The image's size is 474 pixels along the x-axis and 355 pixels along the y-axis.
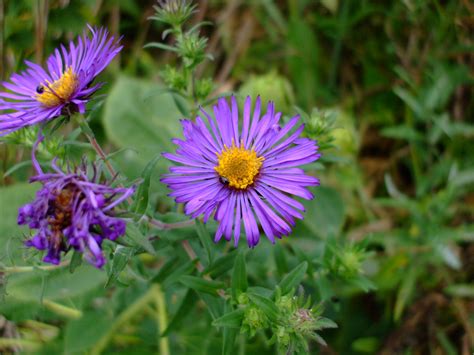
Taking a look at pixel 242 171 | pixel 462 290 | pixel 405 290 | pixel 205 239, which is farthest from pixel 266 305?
pixel 462 290

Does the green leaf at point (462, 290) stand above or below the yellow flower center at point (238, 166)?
below

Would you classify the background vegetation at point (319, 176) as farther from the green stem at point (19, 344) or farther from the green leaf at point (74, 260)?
the green leaf at point (74, 260)

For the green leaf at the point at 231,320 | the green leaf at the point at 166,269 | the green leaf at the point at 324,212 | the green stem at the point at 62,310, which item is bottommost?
the green leaf at the point at 231,320

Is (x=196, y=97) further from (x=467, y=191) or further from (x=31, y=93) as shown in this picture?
(x=467, y=191)

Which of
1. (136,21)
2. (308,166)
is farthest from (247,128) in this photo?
(136,21)

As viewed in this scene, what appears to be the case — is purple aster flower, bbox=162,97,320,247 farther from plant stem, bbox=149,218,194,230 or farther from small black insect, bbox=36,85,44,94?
small black insect, bbox=36,85,44,94

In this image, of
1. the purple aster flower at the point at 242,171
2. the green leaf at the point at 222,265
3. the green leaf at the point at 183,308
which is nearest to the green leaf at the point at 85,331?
the green leaf at the point at 183,308

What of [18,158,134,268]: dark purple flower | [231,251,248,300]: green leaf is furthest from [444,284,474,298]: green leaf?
[18,158,134,268]: dark purple flower
